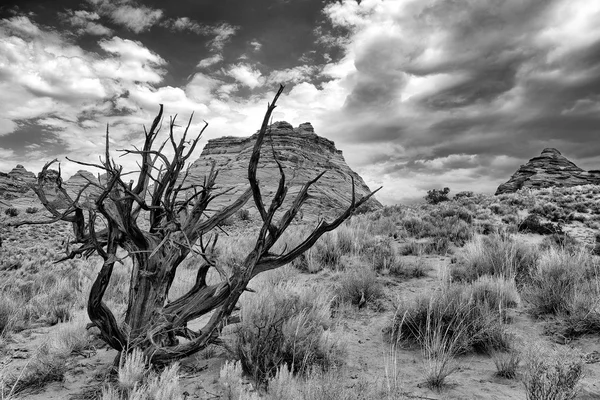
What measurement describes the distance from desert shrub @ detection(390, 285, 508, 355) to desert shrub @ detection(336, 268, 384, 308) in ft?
2.72

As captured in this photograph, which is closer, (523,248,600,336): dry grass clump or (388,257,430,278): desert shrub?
(523,248,600,336): dry grass clump

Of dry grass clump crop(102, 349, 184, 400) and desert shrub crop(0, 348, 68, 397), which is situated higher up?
dry grass clump crop(102, 349, 184, 400)

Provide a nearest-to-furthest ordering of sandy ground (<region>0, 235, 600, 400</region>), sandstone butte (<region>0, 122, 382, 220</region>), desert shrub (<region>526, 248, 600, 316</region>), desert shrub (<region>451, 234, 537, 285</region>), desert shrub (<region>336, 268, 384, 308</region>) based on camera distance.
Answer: sandy ground (<region>0, 235, 600, 400</region>), desert shrub (<region>526, 248, 600, 316</region>), desert shrub (<region>336, 268, 384, 308</region>), desert shrub (<region>451, 234, 537, 285</region>), sandstone butte (<region>0, 122, 382, 220</region>)

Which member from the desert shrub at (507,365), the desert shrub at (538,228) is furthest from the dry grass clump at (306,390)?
the desert shrub at (538,228)

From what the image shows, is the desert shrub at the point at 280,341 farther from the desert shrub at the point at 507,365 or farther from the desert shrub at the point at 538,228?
the desert shrub at the point at 538,228

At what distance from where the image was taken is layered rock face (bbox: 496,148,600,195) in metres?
52.9

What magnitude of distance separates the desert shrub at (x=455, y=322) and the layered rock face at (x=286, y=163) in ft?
120

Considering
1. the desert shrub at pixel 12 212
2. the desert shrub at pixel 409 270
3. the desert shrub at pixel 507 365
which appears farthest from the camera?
the desert shrub at pixel 12 212

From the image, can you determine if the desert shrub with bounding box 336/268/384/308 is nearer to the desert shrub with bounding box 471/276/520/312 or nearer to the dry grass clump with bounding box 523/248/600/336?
the desert shrub with bounding box 471/276/520/312

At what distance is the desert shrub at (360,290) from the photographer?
590 cm

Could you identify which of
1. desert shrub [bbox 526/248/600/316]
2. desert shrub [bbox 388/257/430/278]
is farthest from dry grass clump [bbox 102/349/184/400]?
desert shrub [bbox 388/257/430/278]

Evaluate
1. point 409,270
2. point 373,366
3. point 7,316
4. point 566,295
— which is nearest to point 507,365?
point 373,366

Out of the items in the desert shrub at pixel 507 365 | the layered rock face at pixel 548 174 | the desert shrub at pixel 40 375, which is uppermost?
the layered rock face at pixel 548 174

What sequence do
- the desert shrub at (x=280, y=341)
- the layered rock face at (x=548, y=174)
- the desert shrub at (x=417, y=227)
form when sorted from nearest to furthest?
the desert shrub at (x=280, y=341), the desert shrub at (x=417, y=227), the layered rock face at (x=548, y=174)
